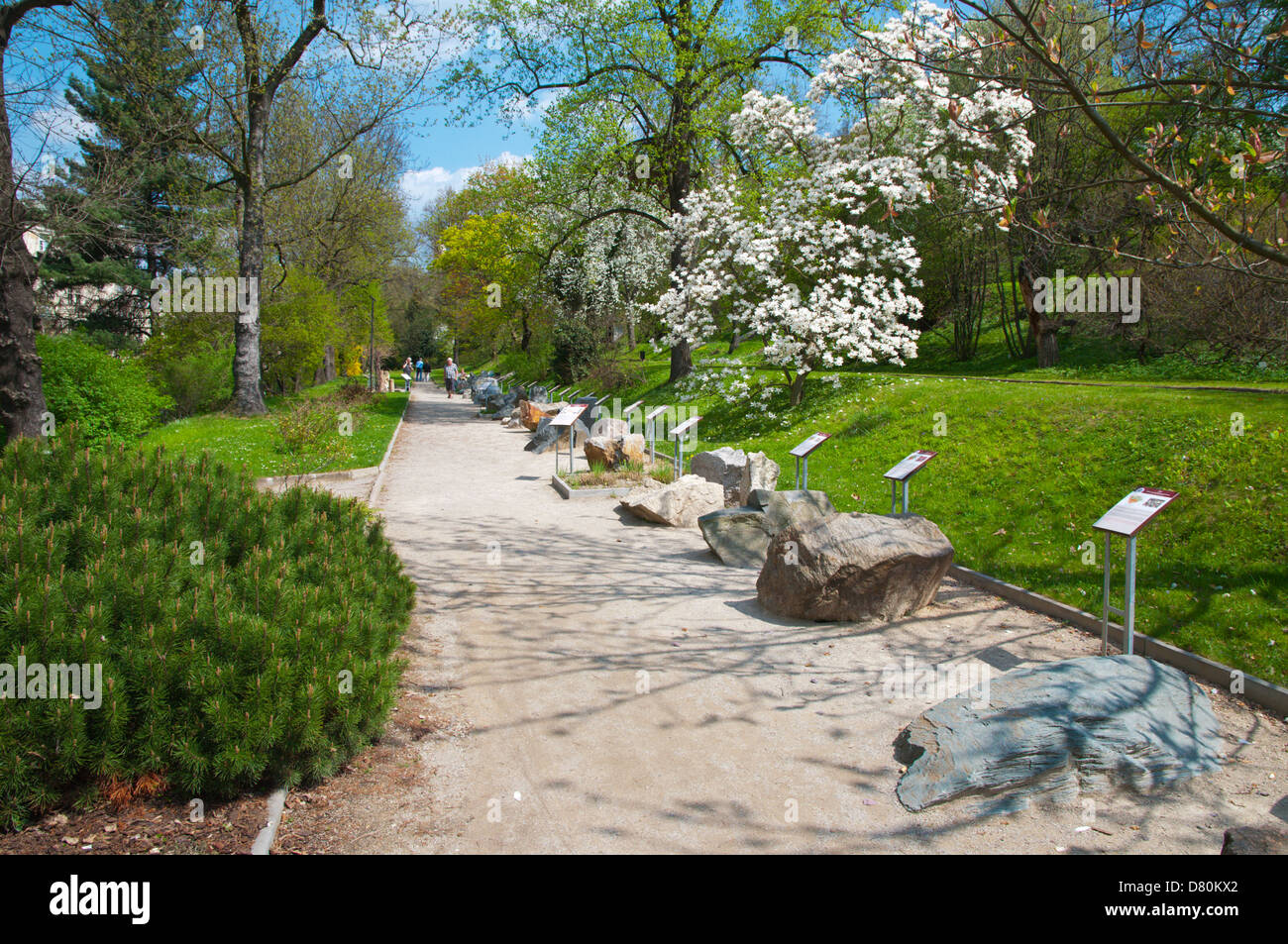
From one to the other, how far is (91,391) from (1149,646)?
62.3 ft

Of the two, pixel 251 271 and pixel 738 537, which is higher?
pixel 251 271

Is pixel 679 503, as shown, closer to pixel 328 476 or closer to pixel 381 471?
pixel 328 476

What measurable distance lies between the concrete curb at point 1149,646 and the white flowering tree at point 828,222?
9.59 m

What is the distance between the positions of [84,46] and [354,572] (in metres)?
14.3

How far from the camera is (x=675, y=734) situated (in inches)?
209

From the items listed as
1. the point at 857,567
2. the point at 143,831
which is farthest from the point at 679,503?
the point at 143,831

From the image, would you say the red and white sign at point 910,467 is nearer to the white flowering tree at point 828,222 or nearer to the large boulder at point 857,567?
the large boulder at point 857,567

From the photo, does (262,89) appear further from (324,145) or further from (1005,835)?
(1005,835)

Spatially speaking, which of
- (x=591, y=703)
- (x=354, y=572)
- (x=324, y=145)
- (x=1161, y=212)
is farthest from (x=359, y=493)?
(x=324, y=145)

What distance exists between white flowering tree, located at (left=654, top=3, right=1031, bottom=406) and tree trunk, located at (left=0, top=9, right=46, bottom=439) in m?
13.0

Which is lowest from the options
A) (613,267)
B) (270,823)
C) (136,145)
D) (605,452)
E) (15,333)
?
(270,823)

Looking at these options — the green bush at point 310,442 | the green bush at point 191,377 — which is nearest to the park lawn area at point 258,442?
the green bush at point 310,442

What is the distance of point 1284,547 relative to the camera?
24.1ft

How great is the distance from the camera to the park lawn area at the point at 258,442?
49.8 feet
